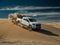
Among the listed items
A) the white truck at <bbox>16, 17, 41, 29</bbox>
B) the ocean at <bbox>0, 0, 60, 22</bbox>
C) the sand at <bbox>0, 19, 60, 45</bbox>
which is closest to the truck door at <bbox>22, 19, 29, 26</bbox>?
the white truck at <bbox>16, 17, 41, 29</bbox>

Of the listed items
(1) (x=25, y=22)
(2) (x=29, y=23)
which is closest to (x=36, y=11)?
(1) (x=25, y=22)

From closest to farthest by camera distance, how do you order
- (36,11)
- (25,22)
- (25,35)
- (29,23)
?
1. (25,35)
2. (29,23)
3. (25,22)
4. (36,11)

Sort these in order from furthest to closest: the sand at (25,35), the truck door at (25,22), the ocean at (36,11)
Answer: the ocean at (36,11) < the truck door at (25,22) < the sand at (25,35)

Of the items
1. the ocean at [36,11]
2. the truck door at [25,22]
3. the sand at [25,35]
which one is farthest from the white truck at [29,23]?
the ocean at [36,11]

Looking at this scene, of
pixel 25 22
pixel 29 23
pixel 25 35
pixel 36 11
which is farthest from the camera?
pixel 36 11

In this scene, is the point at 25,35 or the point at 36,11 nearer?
the point at 25,35

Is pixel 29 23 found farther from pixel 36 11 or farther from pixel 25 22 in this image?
pixel 36 11

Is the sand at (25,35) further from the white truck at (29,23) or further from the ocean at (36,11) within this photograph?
the ocean at (36,11)

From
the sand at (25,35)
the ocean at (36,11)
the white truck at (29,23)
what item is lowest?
the ocean at (36,11)

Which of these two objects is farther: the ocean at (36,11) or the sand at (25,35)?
the ocean at (36,11)

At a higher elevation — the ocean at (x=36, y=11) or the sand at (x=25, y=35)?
the sand at (x=25, y=35)

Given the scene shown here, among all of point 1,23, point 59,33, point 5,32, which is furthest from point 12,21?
point 59,33

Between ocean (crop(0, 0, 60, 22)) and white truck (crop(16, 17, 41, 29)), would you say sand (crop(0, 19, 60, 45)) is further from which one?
ocean (crop(0, 0, 60, 22))

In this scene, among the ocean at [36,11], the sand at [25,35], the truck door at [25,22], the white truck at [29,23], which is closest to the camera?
the sand at [25,35]
